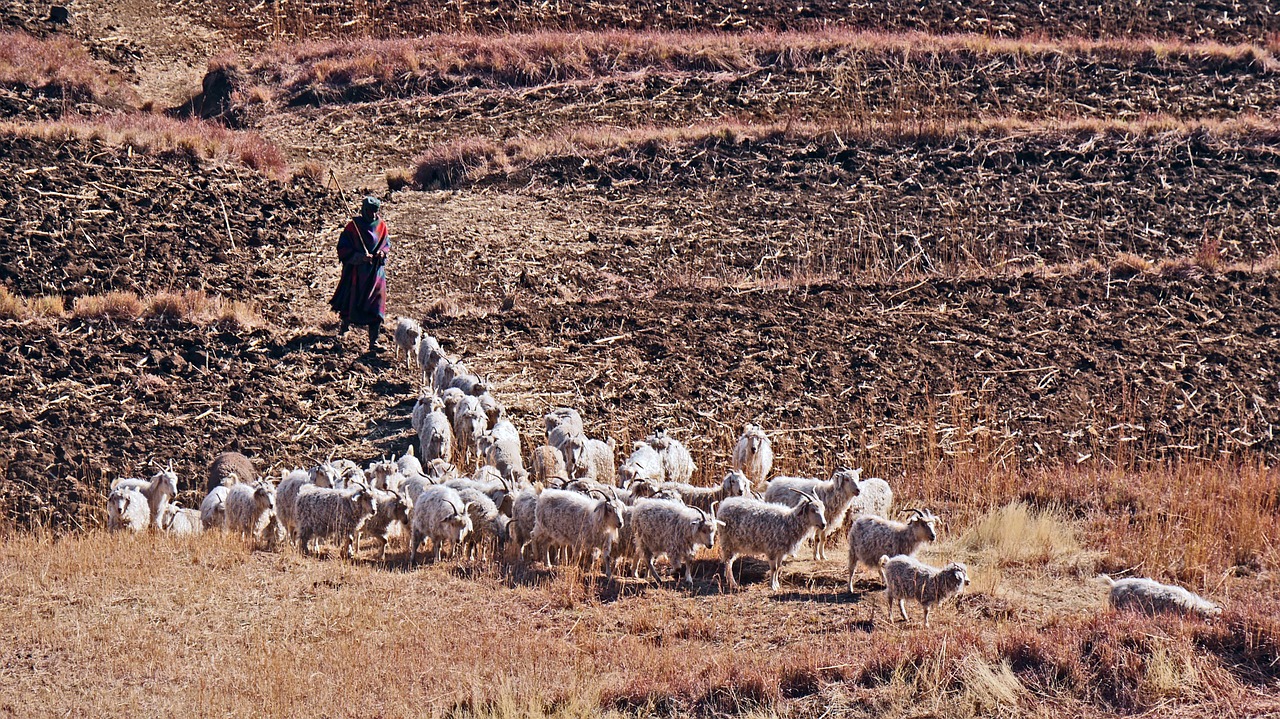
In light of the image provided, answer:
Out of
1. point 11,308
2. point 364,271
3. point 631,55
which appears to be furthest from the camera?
point 631,55

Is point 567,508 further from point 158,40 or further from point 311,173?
point 158,40

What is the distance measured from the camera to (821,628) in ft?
37.3

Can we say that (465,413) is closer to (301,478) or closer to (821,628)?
(301,478)

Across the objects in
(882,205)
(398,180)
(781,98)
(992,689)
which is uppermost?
(781,98)

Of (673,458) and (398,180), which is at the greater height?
(398,180)

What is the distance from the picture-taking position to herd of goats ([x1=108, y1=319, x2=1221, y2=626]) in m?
12.2

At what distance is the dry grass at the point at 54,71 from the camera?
30.2m

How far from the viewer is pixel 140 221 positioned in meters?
23.5

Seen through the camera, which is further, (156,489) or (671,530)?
(156,489)

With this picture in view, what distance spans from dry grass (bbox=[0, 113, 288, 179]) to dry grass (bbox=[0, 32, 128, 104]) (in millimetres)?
2814

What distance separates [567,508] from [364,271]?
7.76m

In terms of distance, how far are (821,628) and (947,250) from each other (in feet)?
43.2

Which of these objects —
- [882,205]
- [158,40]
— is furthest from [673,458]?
[158,40]

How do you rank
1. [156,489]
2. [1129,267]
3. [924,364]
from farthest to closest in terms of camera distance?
1. [1129,267]
2. [924,364]
3. [156,489]
